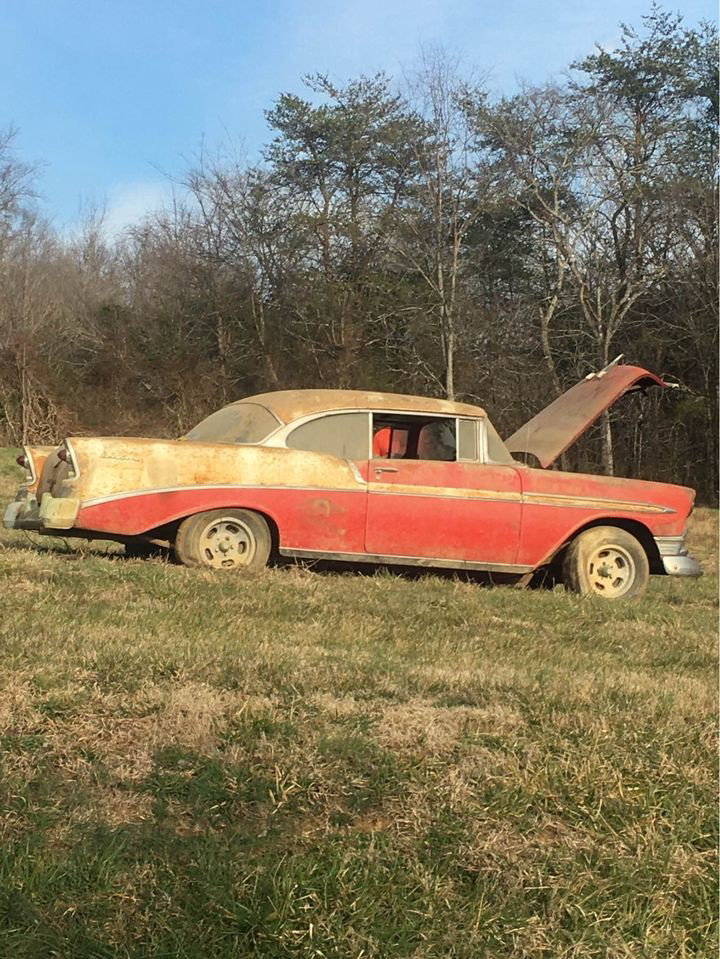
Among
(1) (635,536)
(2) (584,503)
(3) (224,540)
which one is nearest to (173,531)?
(3) (224,540)

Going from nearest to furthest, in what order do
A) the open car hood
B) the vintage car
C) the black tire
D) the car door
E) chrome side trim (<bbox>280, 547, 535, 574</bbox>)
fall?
1. the vintage car
2. the black tire
3. chrome side trim (<bbox>280, 547, 535, 574</bbox>)
4. the car door
5. the open car hood

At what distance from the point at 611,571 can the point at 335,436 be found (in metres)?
2.56

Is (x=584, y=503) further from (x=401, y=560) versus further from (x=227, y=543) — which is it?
(x=227, y=543)

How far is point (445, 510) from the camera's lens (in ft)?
22.2

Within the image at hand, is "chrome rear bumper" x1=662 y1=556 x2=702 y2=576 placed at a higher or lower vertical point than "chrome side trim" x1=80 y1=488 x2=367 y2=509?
lower

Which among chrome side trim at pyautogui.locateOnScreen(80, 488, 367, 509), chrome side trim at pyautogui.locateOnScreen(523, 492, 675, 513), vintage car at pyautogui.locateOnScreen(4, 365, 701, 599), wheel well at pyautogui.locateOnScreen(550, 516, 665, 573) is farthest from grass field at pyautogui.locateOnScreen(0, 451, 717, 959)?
wheel well at pyautogui.locateOnScreen(550, 516, 665, 573)

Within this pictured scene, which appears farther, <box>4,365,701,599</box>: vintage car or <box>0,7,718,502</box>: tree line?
<box>0,7,718,502</box>: tree line

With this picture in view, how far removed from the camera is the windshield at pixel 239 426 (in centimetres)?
671

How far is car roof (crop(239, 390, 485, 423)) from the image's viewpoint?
684 centimetres

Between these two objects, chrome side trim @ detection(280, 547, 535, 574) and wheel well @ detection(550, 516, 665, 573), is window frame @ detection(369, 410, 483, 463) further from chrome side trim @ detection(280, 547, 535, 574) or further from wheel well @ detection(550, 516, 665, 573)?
wheel well @ detection(550, 516, 665, 573)

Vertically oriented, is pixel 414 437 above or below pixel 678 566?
above

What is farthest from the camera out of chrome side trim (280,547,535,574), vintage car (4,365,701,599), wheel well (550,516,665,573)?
wheel well (550,516,665,573)

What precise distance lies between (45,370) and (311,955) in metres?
27.9

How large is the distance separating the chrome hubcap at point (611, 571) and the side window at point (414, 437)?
1451 mm
